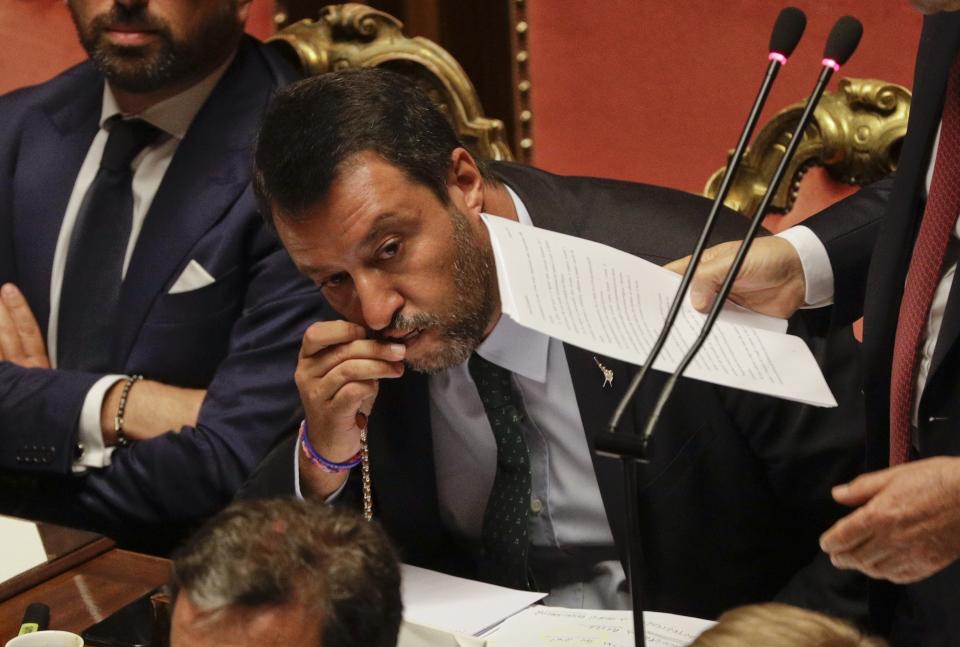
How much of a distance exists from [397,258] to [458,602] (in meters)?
0.44

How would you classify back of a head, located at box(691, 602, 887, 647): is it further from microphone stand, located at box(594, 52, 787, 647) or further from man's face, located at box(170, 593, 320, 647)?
man's face, located at box(170, 593, 320, 647)

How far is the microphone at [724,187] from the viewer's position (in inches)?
41.9

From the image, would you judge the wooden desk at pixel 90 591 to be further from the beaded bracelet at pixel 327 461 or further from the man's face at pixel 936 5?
the man's face at pixel 936 5

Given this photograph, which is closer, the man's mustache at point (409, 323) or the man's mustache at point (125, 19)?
the man's mustache at point (409, 323)

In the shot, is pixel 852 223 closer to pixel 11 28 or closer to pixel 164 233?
pixel 164 233

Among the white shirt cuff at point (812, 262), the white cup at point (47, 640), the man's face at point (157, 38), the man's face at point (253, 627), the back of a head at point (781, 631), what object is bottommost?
the white cup at point (47, 640)

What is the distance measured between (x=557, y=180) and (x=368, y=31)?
85 centimetres

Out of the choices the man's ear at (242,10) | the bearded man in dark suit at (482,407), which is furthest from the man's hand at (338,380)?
the man's ear at (242,10)

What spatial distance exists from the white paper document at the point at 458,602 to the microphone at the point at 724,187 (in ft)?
1.84

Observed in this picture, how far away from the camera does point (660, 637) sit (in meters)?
1.50

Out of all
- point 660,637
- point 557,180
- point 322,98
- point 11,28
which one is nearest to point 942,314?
point 660,637

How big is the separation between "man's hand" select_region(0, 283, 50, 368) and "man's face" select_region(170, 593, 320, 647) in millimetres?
1661

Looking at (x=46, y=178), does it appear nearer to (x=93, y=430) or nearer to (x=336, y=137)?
(x=93, y=430)

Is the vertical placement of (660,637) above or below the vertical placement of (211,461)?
above
